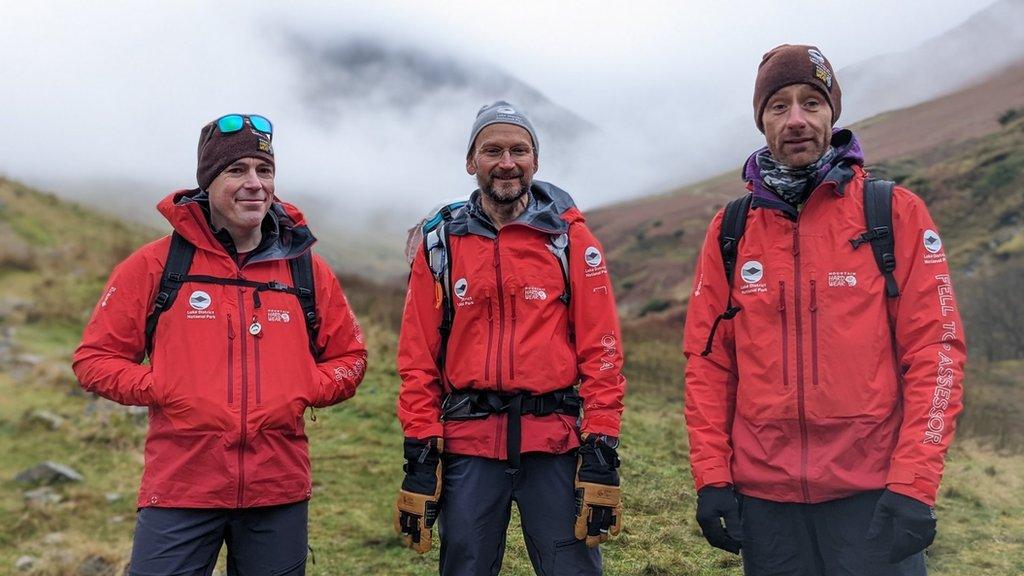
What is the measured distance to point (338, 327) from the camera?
3.73 meters

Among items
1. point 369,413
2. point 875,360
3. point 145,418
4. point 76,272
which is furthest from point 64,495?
point 76,272

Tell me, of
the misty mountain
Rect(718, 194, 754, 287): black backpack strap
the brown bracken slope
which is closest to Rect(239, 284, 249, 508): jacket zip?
Rect(718, 194, 754, 287): black backpack strap

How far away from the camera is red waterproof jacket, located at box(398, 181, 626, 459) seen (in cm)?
338

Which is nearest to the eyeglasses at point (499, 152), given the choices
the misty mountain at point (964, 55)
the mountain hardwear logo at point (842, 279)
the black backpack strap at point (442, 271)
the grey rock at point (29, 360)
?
the black backpack strap at point (442, 271)

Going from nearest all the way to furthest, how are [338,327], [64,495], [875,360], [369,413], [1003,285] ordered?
[875,360], [338,327], [64,495], [369,413], [1003,285]

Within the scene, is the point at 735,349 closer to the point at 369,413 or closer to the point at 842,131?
the point at 842,131

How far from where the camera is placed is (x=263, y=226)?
3.70m

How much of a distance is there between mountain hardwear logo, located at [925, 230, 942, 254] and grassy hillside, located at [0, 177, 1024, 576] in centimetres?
300

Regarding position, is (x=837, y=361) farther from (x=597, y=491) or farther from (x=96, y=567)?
(x=96, y=567)

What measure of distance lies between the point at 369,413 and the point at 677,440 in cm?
432

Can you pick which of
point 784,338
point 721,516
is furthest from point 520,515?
point 784,338

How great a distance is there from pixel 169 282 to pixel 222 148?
66 centimetres

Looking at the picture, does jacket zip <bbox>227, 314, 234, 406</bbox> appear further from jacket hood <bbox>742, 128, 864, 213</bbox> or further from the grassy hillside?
the grassy hillside

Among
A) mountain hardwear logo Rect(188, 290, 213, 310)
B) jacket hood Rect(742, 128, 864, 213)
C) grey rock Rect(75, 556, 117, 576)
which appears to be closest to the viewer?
jacket hood Rect(742, 128, 864, 213)
